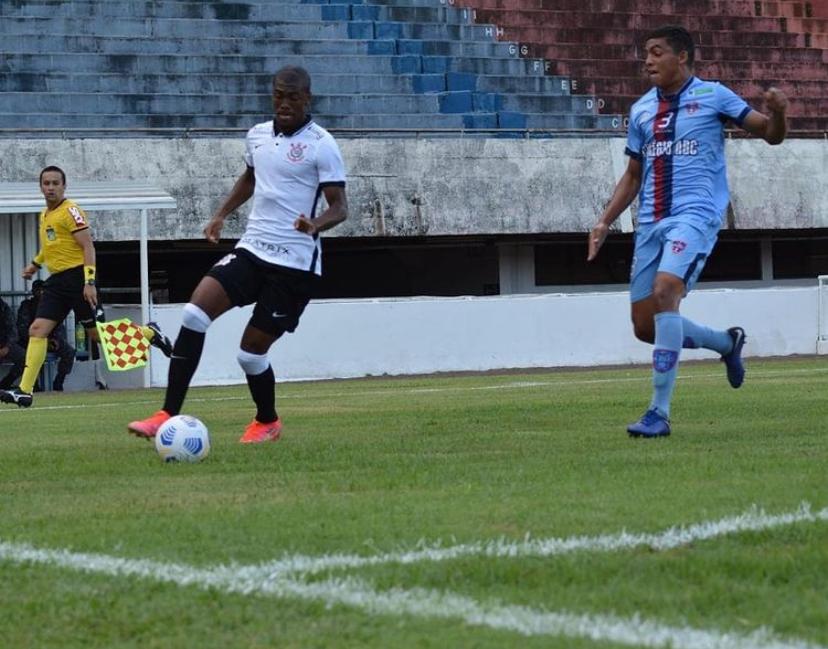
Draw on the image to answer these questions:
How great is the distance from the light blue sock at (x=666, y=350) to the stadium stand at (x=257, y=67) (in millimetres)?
18254

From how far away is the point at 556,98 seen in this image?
2953cm

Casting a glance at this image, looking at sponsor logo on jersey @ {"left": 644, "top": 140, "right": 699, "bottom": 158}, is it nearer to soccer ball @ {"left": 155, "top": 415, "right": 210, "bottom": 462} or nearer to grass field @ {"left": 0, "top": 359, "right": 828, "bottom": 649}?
grass field @ {"left": 0, "top": 359, "right": 828, "bottom": 649}

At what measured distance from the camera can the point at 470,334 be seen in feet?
77.3

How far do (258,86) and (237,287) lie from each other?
19.2 meters

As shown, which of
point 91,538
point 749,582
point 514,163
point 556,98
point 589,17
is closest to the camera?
point 749,582

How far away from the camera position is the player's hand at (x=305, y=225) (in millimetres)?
7957

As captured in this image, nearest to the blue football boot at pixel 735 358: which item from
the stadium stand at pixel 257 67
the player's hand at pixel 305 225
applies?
A: the player's hand at pixel 305 225

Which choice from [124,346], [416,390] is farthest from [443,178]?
[416,390]

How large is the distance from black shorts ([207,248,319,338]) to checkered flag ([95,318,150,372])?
38.8 ft

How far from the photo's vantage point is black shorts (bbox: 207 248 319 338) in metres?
8.39

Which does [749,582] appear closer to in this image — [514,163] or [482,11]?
[514,163]

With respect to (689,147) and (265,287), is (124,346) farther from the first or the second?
(689,147)

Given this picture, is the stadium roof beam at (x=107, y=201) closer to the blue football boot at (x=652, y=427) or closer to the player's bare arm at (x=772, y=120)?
the blue football boot at (x=652, y=427)

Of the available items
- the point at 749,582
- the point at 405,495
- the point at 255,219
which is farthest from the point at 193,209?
the point at 749,582
